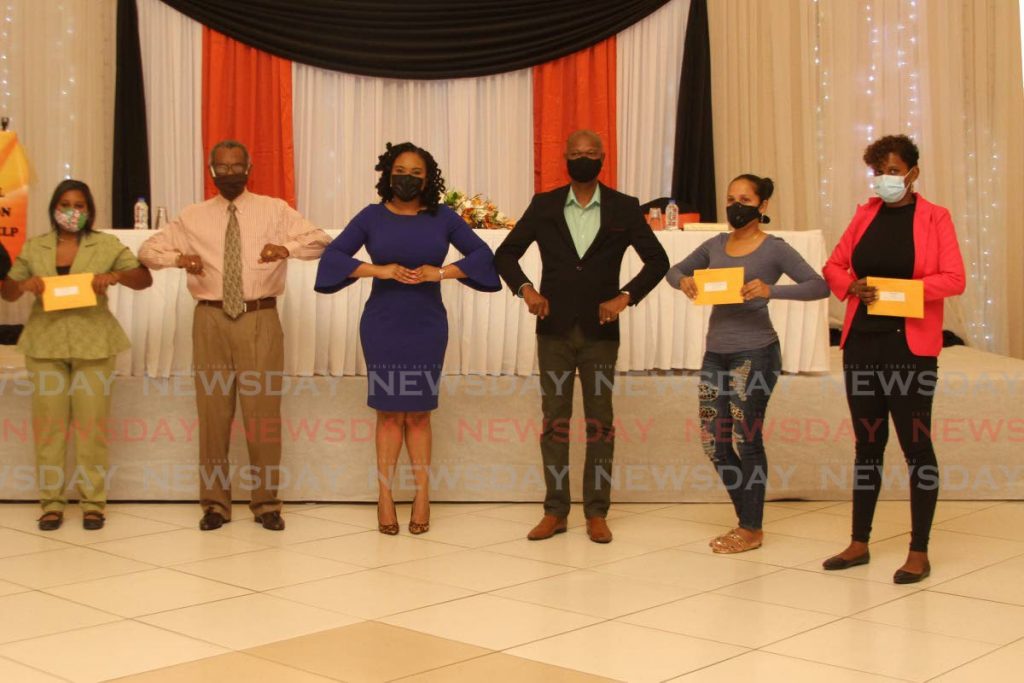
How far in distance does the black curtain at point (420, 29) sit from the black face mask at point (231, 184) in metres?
3.95

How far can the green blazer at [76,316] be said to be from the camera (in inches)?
196

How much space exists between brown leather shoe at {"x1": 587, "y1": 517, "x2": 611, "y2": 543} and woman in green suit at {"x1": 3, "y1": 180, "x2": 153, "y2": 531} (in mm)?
2003

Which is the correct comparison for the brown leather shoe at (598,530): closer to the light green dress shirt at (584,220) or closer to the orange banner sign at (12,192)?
the light green dress shirt at (584,220)

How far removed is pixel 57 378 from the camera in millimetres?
5055

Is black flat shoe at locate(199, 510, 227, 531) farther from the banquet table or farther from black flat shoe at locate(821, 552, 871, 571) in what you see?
black flat shoe at locate(821, 552, 871, 571)

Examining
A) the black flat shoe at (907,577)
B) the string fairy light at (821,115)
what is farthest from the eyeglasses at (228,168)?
the string fairy light at (821,115)

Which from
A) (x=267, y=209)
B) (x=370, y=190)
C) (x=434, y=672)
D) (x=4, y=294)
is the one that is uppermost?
(x=370, y=190)

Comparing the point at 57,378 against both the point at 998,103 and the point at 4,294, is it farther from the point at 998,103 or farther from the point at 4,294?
the point at 998,103

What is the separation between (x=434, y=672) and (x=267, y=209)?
2.47 meters

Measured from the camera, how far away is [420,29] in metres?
8.76

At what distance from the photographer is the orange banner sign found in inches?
247

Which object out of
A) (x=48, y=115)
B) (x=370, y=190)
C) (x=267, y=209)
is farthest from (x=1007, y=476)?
(x=48, y=115)

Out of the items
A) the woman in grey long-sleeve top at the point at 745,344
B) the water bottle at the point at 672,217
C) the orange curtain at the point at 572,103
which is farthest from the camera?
the orange curtain at the point at 572,103

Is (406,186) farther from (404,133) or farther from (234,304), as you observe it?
(404,133)
